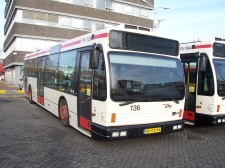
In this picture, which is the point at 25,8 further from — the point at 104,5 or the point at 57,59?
the point at 57,59

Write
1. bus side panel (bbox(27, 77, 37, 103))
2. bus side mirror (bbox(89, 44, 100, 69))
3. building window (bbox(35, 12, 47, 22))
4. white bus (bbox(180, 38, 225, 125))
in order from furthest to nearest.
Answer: building window (bbox(35, 12, 47, 22))
bus side panel (bbox(27, 77, 37, 103))
white bus (bbox(180, 38, 225, 125))
bus side mirror (bbox(89, 44, 100, 69))

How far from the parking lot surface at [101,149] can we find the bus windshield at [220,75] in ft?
4.62

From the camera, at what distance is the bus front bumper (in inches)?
224

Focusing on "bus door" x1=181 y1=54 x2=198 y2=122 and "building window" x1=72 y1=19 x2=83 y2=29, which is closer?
"bus door" x1=181 y1=54 x2=198 y2=122

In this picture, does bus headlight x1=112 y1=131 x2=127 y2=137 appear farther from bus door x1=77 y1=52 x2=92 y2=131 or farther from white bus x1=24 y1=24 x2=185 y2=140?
bus door x1=77 y1=52 x2=92 y2=131

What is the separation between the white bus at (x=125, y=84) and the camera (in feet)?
19.0

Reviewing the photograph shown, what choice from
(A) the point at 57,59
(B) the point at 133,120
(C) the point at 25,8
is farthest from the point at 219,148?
(C) the point at 25,8

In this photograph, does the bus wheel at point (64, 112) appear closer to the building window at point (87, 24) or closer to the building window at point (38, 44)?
the building window at point (38, 44)

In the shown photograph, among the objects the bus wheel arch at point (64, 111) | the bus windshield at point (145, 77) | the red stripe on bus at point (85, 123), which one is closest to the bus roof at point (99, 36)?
the bus windshield at point (145, 77)

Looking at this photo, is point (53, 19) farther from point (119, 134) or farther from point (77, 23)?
point (119, 134)

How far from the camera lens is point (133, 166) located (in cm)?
514

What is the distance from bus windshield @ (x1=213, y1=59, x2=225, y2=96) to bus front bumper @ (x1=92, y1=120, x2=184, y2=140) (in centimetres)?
220

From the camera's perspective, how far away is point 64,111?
8391mm

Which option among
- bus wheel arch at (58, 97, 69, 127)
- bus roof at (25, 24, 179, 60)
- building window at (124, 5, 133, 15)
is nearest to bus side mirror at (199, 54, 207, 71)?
bus roof at (25, 24, 179, 60)
